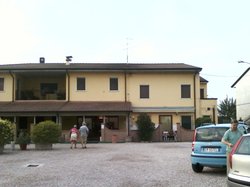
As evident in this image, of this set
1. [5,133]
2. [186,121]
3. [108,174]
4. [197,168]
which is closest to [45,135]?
[5,133]

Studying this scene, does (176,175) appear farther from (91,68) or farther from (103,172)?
(91,68)

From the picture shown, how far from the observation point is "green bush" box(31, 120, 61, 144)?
91.1 feet

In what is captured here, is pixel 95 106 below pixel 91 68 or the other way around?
below

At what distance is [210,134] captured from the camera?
14.7 meters

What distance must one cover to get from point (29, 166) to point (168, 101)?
26.1 meters

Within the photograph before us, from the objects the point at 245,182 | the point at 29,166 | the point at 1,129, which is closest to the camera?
the point at 245,182

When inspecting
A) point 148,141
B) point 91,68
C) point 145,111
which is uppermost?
point 91,68

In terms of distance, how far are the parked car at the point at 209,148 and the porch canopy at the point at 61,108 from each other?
24282mm

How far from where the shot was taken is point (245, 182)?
8.45 m

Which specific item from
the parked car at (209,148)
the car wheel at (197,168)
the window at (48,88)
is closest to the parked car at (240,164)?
the parked car at (209,148)

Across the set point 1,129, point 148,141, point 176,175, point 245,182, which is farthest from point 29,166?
point 148,141

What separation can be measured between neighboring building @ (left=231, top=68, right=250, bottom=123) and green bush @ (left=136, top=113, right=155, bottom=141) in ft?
49.8

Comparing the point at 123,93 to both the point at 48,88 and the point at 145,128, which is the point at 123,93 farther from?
the point at 48,88

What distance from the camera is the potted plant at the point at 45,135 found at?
27.8 meters
